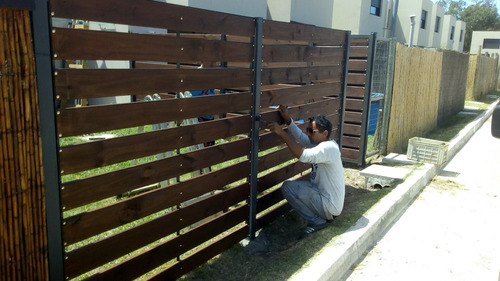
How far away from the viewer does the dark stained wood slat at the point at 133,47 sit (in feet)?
8.71

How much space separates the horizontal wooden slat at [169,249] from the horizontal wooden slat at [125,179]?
0.42m

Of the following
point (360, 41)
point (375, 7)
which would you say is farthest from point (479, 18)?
point (360, 41)

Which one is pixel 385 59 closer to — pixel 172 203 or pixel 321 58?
pixel 321 58

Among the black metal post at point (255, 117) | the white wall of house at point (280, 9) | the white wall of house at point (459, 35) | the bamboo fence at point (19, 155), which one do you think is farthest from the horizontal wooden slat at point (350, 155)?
the white wall of house at point (459, 35)

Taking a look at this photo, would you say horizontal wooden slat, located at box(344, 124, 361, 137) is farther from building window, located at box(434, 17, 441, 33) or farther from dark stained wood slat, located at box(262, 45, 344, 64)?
building window, located at box(434, 17, 441, 33)

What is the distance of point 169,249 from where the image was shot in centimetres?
368

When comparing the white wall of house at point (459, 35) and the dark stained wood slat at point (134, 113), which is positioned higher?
the white wall of house at point (459, 35)

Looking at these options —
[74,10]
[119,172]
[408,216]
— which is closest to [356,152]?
[408,216]

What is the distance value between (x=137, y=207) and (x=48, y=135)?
941mm

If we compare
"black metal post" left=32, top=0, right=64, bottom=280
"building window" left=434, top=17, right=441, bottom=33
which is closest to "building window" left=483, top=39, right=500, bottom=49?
"building window" left=434, top=17, right=441, bottom=33

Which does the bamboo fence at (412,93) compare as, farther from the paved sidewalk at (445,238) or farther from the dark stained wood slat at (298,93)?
the dark stained wood slat at (298,93)

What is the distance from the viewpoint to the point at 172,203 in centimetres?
359

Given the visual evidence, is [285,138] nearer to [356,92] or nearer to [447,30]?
[356,92]

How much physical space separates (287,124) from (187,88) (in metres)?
1.77
